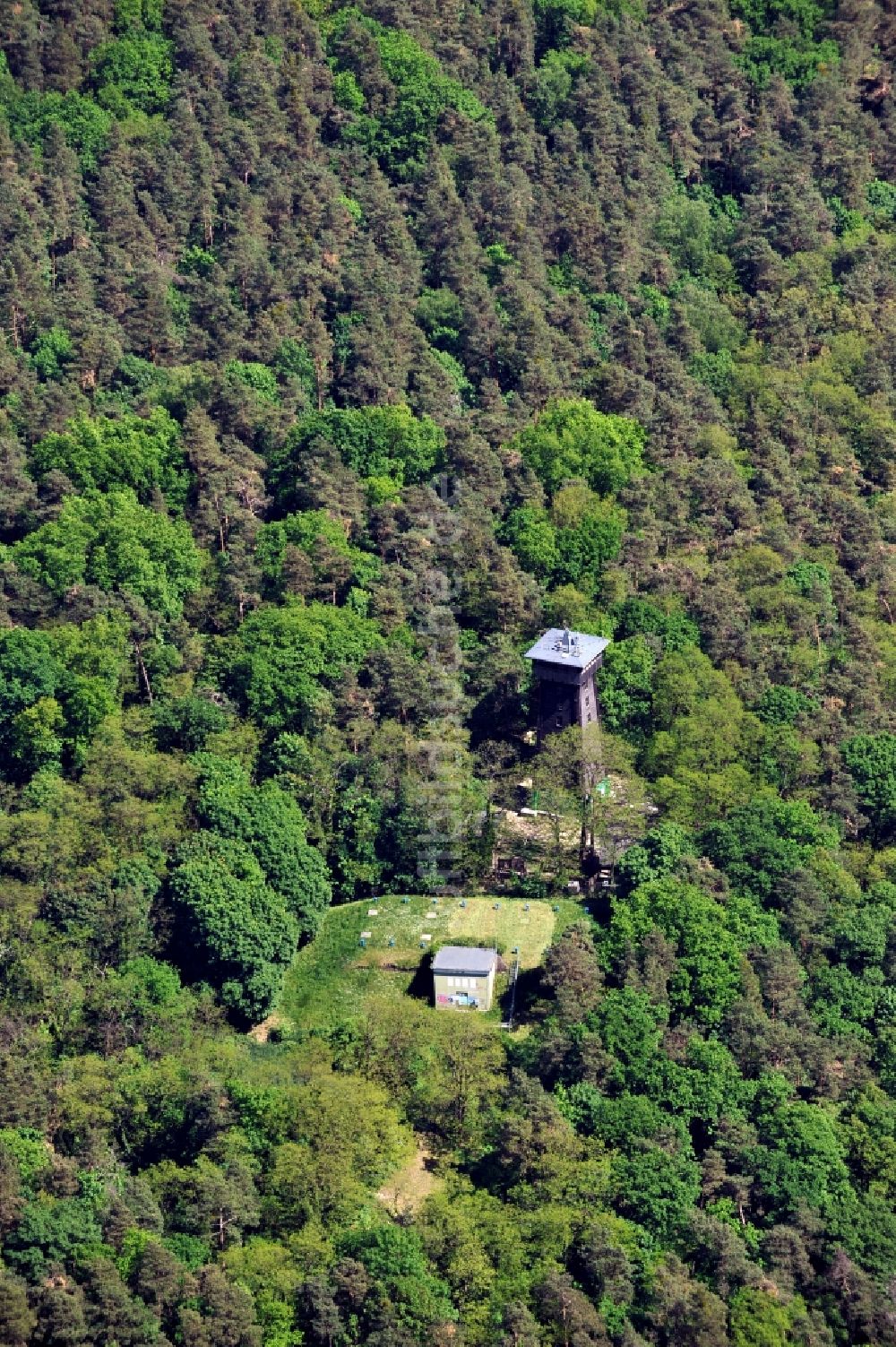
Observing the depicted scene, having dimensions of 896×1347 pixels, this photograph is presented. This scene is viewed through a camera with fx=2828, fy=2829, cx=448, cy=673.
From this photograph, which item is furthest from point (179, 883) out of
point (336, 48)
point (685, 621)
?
point (336, 48)

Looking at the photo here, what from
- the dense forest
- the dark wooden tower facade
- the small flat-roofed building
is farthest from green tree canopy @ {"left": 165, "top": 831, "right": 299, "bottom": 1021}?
the dark wooden tower facade

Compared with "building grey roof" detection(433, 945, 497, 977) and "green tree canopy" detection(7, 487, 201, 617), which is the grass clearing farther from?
"green tree canopy" detection(7, 487, 201, 617)

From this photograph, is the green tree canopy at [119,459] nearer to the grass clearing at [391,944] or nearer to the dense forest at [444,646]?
the dense forest at [444,646]

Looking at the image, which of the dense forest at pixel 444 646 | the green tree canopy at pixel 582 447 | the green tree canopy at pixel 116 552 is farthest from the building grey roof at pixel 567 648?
the green tree canopy at pixel 116 552

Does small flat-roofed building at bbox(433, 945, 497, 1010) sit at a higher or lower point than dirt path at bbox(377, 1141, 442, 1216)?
Answer: higher

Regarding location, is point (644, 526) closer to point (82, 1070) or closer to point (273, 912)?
point (273, 912)

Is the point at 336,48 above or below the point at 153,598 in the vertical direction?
above
